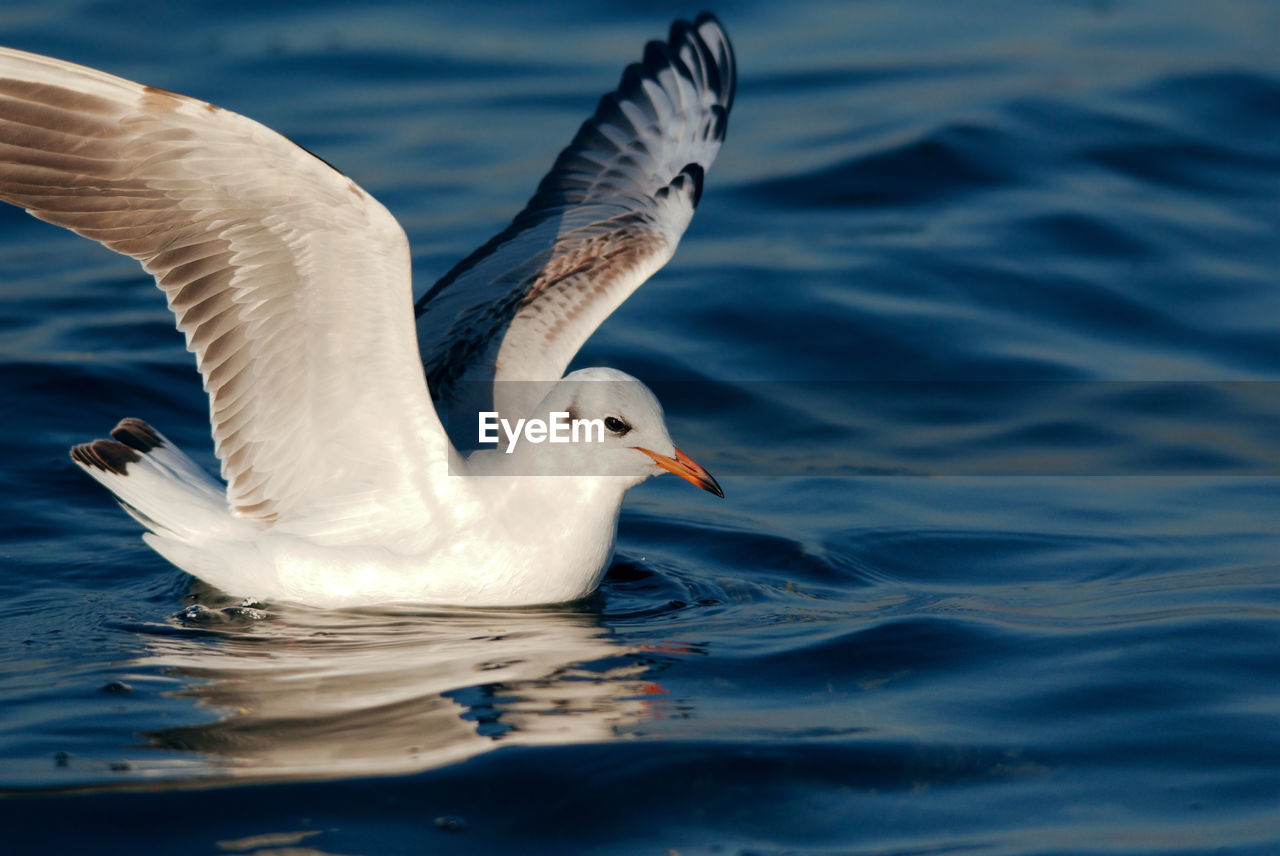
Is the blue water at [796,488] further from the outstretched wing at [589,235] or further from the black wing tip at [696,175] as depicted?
the black wing tip at [696,175]

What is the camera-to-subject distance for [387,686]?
19.4ft

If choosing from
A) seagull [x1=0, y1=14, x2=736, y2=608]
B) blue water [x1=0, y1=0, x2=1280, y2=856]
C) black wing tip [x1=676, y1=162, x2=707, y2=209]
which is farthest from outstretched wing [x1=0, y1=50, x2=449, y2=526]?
black wing tip [x1=676, y1=162, x2=707, y2=209]

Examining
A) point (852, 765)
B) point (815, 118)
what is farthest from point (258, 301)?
point (815, 118)

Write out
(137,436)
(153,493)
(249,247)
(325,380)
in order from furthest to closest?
(137,436)
(153,493)
(325,380)
(249,247)

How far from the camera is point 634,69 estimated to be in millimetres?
9891

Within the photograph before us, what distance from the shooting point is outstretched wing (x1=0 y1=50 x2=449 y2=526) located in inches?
235

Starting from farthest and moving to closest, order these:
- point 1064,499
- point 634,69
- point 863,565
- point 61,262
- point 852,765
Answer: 1. point 61,262
2. point 634,69
3. point 1064,499
4. point 863,565
5. point 852,765

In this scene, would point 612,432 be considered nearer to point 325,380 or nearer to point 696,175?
point 325,380

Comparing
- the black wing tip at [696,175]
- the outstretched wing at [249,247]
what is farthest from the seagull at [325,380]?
the black wing tip at [696,175]

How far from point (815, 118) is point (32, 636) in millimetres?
9561

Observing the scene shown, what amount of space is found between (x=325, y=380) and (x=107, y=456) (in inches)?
47.7

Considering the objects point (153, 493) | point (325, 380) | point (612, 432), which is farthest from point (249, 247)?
point (612, 432)

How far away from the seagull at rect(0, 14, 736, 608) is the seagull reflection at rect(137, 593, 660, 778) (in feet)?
0.88

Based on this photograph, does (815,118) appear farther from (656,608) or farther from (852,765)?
(852,765)
